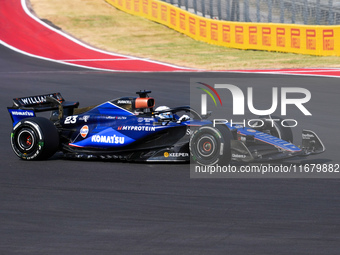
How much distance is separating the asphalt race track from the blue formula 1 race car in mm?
234

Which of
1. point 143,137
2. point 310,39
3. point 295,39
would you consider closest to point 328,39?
point 310,39

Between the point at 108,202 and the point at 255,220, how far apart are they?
1.78 metres

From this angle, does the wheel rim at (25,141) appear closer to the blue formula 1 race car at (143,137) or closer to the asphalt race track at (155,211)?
the blue formula 1 race car at (143,137)

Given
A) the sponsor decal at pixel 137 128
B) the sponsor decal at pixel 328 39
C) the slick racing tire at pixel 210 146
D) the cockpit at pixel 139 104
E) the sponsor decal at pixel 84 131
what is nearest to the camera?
the slick racing tire at pixel 210 146

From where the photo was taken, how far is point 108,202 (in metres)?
7.79

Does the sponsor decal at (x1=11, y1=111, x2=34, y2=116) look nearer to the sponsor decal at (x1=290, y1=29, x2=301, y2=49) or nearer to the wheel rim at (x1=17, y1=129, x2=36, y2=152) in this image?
the wheel rim at (x1=17, y1=129, x2=36, y2=152)

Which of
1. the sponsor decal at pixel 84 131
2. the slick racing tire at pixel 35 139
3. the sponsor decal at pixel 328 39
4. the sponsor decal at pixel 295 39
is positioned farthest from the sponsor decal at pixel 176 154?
the sponsor decal at pixel 295 39

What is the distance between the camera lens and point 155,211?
7.32 m

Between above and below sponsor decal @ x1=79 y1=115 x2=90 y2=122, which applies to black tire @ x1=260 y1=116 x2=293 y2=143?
below

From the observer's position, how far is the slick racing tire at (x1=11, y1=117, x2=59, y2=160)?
10.3 m

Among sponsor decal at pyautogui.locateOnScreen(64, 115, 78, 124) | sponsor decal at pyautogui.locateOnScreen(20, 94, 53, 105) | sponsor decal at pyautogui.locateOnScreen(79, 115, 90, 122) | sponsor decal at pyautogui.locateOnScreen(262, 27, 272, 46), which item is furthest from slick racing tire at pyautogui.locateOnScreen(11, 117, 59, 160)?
sponsor decal at pyautogui.locateOnScreen(262, 27, 272, 46)

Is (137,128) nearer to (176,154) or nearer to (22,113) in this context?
(176,154)

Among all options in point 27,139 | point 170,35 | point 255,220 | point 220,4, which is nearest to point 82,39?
point 170,35

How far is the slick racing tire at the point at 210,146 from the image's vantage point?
9.27m
